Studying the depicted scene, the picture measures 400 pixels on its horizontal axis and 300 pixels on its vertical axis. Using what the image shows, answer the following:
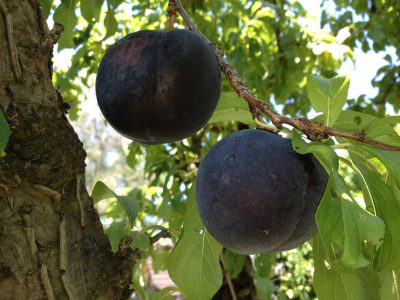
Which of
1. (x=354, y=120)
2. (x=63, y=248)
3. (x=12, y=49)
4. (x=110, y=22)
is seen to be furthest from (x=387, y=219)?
(x=110, y=22)

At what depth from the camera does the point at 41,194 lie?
107 centimetres

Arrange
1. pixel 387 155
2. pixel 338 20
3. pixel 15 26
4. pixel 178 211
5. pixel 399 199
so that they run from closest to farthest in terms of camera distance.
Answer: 1. pixel 387 155
2. pixel 399 199
3. pixel 15 26
4. pixel 178 211
5. pixel 338 20

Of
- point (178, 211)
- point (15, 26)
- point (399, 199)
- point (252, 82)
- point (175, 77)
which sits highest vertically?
point (15, 26)

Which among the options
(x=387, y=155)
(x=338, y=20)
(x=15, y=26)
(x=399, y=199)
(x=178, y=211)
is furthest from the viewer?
(x=338, y=20)

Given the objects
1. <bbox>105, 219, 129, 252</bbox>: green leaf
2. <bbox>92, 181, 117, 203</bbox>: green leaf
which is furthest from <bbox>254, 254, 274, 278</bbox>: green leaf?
<bbox>92, 181, 117, 203</bbox>: green leaf

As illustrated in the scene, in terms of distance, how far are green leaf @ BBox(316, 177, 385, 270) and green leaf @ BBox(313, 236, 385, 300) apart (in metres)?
0.36

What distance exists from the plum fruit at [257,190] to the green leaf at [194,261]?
0.94 feet

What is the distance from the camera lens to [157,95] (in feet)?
3.34

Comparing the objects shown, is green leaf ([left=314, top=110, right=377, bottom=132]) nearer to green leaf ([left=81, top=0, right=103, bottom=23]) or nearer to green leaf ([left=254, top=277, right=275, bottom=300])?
green leaf ([left=81, top=0, right=103, bottom=23])

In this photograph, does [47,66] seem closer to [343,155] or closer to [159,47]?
[159,47]

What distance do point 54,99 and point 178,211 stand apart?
149 centimetres

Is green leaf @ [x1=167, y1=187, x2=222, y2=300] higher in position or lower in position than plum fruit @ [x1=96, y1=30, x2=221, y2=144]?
lower

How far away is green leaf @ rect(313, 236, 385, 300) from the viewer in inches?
44.8

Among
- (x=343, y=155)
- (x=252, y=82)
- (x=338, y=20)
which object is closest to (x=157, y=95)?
(x=343, y=155)
